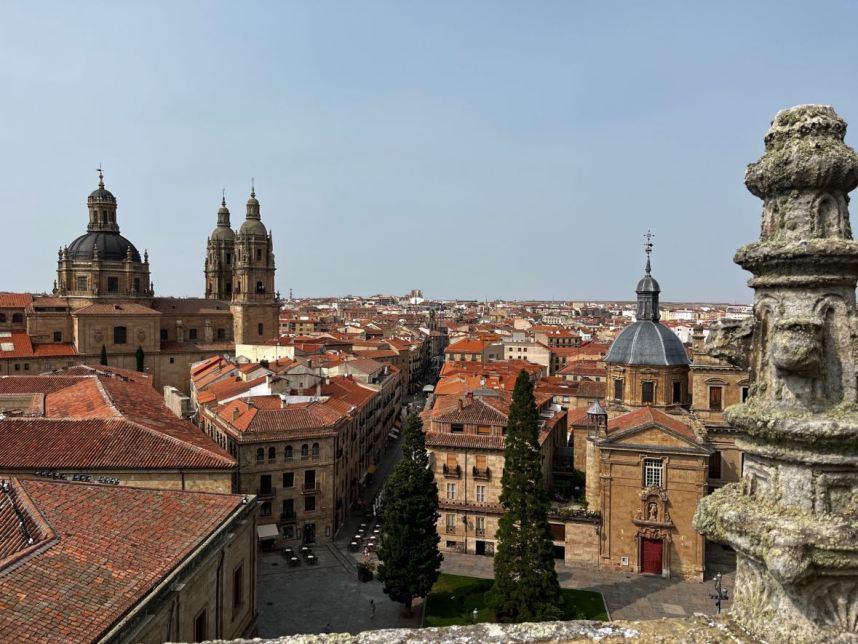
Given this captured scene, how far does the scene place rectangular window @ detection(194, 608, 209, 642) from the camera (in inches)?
560

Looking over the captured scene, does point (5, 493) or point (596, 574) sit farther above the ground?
point (5, 493)

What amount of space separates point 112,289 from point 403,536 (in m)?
51.6

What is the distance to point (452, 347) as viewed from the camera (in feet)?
302

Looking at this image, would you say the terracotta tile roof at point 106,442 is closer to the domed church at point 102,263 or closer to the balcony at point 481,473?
the balcony at point 481,473

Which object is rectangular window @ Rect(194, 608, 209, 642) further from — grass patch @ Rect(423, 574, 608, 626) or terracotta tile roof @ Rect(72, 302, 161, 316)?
terracotta tile roof @ Rect(72, 302, 161, 316)

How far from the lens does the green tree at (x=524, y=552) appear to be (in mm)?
23000

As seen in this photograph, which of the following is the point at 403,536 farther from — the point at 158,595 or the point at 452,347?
the point at 452,347

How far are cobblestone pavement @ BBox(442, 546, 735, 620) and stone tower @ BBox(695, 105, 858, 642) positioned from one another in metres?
22.3

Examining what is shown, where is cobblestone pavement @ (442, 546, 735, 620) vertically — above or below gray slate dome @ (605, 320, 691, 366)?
below

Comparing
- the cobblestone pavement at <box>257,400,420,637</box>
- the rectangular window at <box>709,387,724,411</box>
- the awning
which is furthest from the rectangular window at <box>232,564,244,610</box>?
the rectangular window at <box>709,387,724,411</box>

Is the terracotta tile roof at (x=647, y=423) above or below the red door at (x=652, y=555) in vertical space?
above

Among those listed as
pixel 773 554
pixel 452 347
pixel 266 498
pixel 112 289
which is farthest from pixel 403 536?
pixel 452 347

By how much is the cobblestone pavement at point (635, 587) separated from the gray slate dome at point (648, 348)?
391 inches

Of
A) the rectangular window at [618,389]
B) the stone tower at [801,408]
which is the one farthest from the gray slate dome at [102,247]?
the stone tower at [801,408]
